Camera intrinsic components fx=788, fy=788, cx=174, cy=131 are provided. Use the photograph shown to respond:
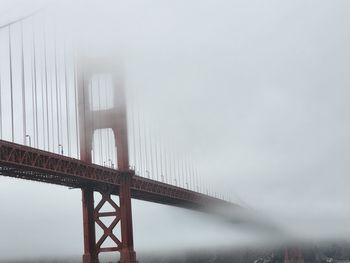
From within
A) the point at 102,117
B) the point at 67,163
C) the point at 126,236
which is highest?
the point at 102,117

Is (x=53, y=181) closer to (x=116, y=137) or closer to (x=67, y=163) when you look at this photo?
(x=67, y=163)

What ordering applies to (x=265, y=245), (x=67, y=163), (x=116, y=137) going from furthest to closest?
(x=265, y=245) → (x=116, y=137) → (x=67, y=163)

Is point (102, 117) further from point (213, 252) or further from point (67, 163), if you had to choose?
point (213, 252)

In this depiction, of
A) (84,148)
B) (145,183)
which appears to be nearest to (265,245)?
(145,183)

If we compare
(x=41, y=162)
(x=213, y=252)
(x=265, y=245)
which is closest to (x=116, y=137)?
(x=41, y=162)

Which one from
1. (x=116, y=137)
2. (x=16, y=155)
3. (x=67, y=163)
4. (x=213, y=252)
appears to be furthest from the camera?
(x=213, y=252)

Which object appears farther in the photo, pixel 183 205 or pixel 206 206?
pixel 206 206

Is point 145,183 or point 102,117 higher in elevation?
point 102,117
